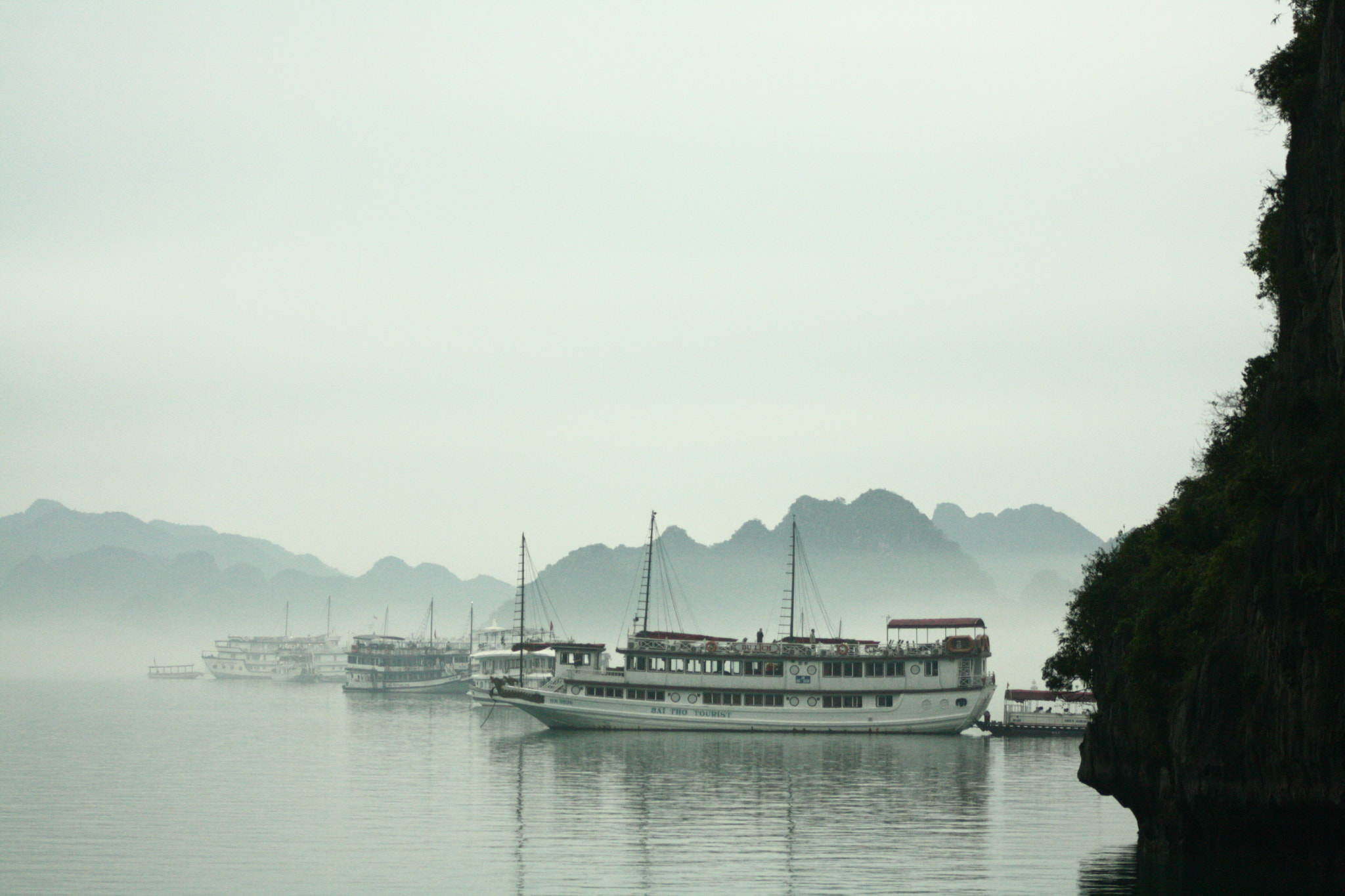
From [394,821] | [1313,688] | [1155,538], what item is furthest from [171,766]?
[1313,688]

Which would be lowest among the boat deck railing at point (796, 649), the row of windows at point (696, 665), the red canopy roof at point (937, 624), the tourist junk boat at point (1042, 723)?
the tourist junk boat at point (1042, 723)

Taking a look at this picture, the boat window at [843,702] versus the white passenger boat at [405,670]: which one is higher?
the boat window at [843,702]

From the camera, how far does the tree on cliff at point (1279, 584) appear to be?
87.9 ft

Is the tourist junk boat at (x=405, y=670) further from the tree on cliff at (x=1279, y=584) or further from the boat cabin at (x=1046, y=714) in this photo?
the tree on cliff at (x=1279, y=584)

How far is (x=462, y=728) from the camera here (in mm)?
94188

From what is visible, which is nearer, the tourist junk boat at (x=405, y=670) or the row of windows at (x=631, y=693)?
the row of windows at (x=631, y=693)

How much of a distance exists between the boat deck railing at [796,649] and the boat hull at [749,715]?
9.30 feet

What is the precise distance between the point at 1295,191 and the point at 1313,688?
11270 mm

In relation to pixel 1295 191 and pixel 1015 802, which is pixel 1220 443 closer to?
pixel 1295 191

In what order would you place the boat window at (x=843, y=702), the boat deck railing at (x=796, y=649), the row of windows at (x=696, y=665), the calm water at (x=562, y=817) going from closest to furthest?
1. the calm water at (x=562, y=817)
2. the boat deck railing at (x=796, y=649)
3. the boat window at (x=843, y=702)
4. the row of windows at (x=696, y=665)

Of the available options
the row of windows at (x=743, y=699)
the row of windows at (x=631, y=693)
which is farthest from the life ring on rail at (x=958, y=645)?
the row of windows at (x=631, y=693)

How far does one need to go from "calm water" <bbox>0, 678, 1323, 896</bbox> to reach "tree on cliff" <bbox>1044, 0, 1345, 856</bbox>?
3759 mm

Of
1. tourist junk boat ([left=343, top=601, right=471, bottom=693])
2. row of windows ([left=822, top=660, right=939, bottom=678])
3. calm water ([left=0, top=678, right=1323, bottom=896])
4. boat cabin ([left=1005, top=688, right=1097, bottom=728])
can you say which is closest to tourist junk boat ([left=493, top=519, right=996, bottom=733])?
row of windows ([left=822, top=660, right=939, bottom=678])

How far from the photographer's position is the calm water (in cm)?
3500
